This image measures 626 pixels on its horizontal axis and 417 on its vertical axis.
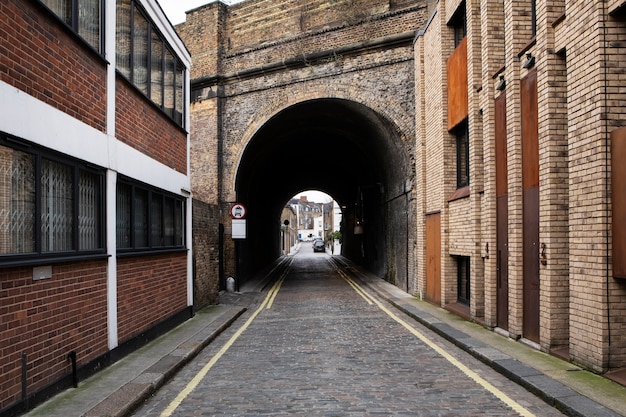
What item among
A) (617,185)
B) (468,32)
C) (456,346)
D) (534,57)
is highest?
(468,32)

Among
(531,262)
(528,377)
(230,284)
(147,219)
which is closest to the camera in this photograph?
(528,377)

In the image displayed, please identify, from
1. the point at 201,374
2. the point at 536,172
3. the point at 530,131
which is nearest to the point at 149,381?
the point at 201,374

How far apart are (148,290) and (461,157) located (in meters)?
7.98

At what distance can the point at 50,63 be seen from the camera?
5629mm

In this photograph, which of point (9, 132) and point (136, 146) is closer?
point (9, 132)

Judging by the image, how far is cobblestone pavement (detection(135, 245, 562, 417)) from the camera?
5441 millimetres

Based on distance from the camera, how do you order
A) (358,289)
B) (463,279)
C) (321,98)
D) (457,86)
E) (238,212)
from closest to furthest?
(457,86) < (463,279) < (238,212) < (321,98) < (358,289)

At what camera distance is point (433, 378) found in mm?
6625

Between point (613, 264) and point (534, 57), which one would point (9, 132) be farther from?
point (534, 57)

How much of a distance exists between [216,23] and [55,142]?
16.3 m

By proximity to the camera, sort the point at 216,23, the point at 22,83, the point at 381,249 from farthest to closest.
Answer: the point at 381,249
the point at 216,23
the point at 22,83

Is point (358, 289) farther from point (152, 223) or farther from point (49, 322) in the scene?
point (49, 322)

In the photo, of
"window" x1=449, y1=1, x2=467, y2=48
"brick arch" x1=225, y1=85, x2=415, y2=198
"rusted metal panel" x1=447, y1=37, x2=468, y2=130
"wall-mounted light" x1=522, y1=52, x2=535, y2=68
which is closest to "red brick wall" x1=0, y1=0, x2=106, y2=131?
"wall-mounted light" x1=522, y1=52, x2=535, y2=68

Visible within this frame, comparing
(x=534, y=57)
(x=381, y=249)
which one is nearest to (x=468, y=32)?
(x=534, y=57)
